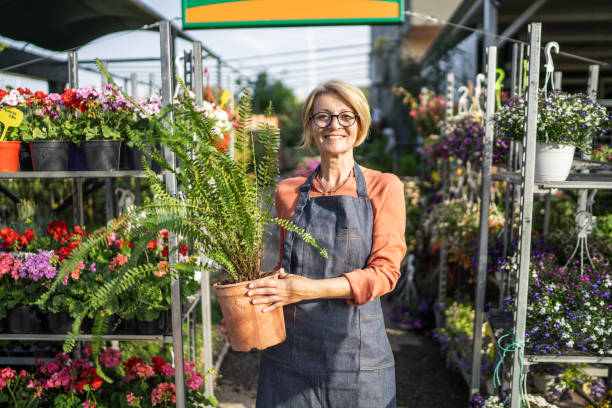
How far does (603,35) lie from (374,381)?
13.3ft

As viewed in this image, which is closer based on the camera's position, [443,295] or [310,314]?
[310,314]

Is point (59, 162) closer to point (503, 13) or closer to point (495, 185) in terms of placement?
point (495, 185)

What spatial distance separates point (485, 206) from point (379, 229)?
4.57 feet

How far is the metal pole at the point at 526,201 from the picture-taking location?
6.34 feet

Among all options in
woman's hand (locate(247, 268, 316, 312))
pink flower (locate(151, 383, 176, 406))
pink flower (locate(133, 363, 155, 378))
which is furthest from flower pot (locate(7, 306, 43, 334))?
woman's hand (locate(247, 268, 316, 312))

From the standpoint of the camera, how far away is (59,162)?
6.75 feet

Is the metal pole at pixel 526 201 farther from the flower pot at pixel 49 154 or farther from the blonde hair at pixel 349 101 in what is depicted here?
the flower pot at pixel 49 154

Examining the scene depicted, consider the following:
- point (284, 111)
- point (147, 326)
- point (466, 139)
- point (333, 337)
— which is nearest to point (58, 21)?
point (147, 326)

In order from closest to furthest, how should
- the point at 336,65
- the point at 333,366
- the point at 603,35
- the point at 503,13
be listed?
1. the point at 333,366
2. the point at 603,35
3. the point at 503,13
4. the point at 336,65

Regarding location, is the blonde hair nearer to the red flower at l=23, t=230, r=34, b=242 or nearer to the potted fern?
the potted fern

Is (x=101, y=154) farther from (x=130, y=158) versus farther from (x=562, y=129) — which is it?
(x=562, y=129)

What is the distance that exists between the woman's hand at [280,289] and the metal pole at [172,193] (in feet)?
2.32

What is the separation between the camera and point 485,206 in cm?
260

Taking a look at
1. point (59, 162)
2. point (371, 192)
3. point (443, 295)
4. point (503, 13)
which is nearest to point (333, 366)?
point (371, 192)
